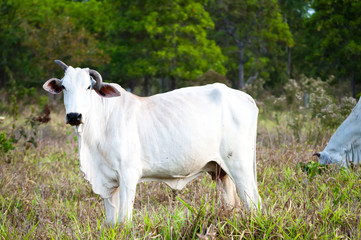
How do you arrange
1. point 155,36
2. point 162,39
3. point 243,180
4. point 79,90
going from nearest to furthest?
point 79,90 → point 243,180 → point 162,39 → point 155,36

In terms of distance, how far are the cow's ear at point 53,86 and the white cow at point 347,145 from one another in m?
3.32

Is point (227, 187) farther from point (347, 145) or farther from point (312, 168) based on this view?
point (347, 145)

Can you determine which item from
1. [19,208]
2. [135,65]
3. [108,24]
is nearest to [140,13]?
[135,65]

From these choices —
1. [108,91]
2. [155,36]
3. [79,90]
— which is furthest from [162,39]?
[79,90]

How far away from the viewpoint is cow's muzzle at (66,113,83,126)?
316 cm

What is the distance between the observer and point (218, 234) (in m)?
3.09

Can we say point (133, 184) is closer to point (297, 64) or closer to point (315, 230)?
point (315, 230)

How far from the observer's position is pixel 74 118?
3.18 meters

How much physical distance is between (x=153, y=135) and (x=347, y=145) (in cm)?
299

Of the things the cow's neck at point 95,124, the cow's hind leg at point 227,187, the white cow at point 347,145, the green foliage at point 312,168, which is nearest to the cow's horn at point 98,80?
the cow's neck at point 95,124

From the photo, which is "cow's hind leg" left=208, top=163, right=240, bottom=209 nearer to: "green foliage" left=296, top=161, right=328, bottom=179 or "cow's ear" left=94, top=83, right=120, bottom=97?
"cow's ear" left=94, top=83, right=120, bottom=97

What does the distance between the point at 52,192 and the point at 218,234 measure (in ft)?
9.05

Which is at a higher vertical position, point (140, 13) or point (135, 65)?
point (140, 13)

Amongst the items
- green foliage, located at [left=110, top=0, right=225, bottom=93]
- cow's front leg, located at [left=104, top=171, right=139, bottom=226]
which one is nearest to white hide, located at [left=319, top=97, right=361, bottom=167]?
cow's front leg, located at [left=104, top=171, right=139, bottom=226]
